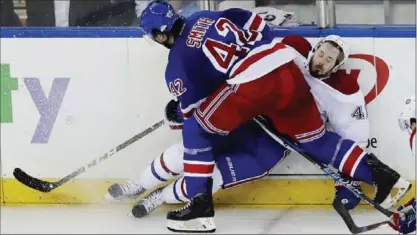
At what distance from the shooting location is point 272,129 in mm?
3207

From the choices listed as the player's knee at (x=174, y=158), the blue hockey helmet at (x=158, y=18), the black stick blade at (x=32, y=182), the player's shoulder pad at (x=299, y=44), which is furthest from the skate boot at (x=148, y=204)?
the player's shoulder pad at (x=299, y=44)

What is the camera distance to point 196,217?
3047 millimetres

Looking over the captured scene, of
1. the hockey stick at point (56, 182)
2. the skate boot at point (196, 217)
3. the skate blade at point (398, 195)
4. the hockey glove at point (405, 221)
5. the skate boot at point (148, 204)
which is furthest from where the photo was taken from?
the hockey stick at point (56, 182)

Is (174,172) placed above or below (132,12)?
below

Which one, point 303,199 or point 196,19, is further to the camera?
point 303,199

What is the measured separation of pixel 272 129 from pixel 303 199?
1.17ft

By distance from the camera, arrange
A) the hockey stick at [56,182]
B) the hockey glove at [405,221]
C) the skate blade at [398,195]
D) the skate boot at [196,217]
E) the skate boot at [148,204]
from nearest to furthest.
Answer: the hockey glove at [405,221] < the skate boot at [196,217] < the skate blade at [398,195] < the skate boot at [148,204] < the hockey stick at [56,182]

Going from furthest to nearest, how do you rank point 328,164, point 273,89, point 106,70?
point 106,70
point 328,164
point 273,89

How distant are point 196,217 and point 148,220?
0.90 feet

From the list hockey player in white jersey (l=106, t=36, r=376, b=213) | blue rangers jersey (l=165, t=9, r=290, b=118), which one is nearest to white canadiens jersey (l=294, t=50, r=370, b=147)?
hockey player in white jersey (l=106, t=36, r=376, b=213)

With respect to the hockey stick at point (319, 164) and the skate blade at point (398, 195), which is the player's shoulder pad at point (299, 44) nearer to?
the hockey stick at point (319, 164)

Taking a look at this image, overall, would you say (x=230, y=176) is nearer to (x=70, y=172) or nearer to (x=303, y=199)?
(x=303, y=199)

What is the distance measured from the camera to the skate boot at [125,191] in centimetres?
333

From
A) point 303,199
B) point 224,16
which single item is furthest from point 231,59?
point 303,199
